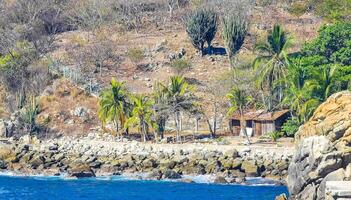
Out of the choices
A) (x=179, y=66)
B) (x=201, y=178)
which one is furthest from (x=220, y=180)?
(x=179, y=66)

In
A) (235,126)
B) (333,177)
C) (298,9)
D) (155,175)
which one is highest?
(298,9)

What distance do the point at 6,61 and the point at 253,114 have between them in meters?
28.4

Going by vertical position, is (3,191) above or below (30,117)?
below

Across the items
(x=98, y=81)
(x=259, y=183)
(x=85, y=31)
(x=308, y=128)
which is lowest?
(x=259, y=183)

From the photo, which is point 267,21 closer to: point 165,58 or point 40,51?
point 165,58

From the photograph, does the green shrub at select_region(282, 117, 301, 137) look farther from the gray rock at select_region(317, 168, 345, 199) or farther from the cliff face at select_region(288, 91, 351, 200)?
the gray rock at select_region(317, 168, 345, 199)

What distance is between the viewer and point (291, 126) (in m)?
55.2

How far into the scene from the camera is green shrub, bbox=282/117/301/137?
180 feet

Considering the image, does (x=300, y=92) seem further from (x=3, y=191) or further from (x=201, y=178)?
(x=3, y=191)

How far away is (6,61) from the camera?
7619 centimetres

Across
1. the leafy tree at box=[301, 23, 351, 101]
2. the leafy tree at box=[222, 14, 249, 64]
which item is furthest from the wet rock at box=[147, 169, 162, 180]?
the leafy tree at box=[222, 14, 249, 64]

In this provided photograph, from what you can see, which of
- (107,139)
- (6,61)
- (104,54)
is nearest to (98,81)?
(104,54)

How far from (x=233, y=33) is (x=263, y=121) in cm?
1577

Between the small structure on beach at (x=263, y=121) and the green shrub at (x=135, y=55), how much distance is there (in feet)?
65.2
